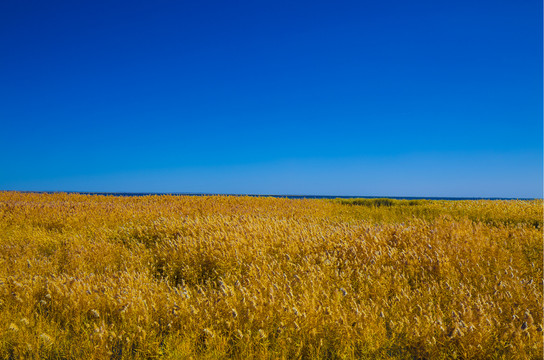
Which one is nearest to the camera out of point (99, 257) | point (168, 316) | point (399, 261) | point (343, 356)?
point (343, 356)

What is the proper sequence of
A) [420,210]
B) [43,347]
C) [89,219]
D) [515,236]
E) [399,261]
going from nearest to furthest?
[43,347]
[399,261]
[515,236]
[89,219]
[420,210]

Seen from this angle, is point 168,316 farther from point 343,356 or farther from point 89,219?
point 89,219

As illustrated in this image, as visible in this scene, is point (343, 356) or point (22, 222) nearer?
point (343, 356)

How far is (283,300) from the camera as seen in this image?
310 cm

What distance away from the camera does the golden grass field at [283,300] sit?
2.66m

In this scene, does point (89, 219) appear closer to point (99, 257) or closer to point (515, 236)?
point (99, 257)

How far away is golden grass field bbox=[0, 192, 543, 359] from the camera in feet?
8.74

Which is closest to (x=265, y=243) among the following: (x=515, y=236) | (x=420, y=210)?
(x=515, y=236)

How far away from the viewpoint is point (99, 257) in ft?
17.5

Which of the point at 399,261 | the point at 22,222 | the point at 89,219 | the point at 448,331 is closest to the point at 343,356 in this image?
the point at 448,331

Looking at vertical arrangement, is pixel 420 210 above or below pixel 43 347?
above

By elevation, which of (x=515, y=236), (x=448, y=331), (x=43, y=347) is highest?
(x=515, y=236)

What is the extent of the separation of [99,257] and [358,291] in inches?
165

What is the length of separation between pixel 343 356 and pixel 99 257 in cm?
443
